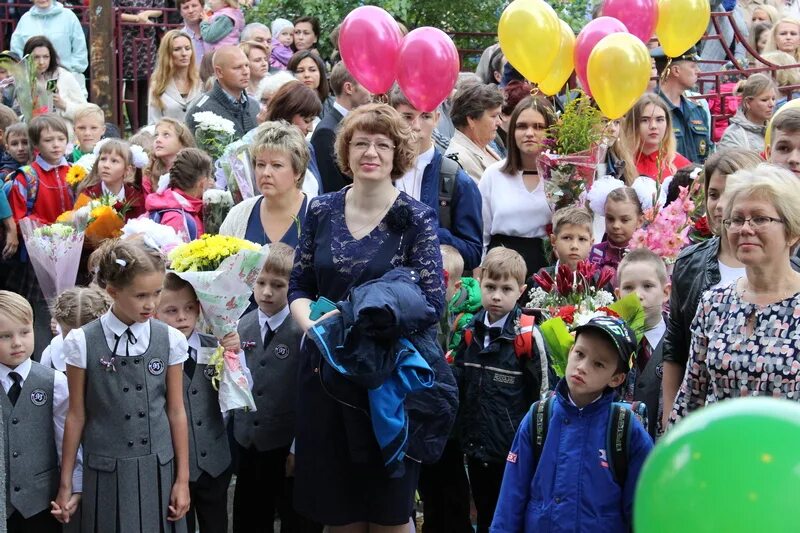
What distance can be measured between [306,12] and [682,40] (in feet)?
15.1

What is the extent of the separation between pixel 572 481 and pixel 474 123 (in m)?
3.97

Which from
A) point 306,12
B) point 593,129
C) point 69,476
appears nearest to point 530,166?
point 593,129

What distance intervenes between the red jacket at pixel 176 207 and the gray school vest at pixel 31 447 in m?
1.93

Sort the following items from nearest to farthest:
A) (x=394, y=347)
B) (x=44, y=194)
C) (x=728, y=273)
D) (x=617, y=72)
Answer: (x=728, y=273) < (x=394, y=347) < (x=617, y=72) < (x=44, y=194)

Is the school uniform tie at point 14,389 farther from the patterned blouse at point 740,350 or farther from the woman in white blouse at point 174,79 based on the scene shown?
the woman in white blouse at point 174,79

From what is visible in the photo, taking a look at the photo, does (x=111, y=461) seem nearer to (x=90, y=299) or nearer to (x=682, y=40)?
(x=90, y=299)

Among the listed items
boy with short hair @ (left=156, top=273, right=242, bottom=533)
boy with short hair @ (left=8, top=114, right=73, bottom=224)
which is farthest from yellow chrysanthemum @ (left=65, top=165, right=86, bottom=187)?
boy with short hair @ (left=156, top=273, right=242, bottom=533)

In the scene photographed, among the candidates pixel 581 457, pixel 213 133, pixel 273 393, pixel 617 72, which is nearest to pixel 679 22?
pixel 617 72

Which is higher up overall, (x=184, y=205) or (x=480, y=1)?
(x=480, y=1)

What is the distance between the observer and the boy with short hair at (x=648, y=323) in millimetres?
5191

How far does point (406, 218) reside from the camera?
4922mm

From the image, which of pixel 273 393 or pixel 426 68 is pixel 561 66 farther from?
pixel 273 393

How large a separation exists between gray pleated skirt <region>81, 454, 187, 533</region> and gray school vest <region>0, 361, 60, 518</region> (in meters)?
0.18

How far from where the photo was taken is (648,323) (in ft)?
18.1
